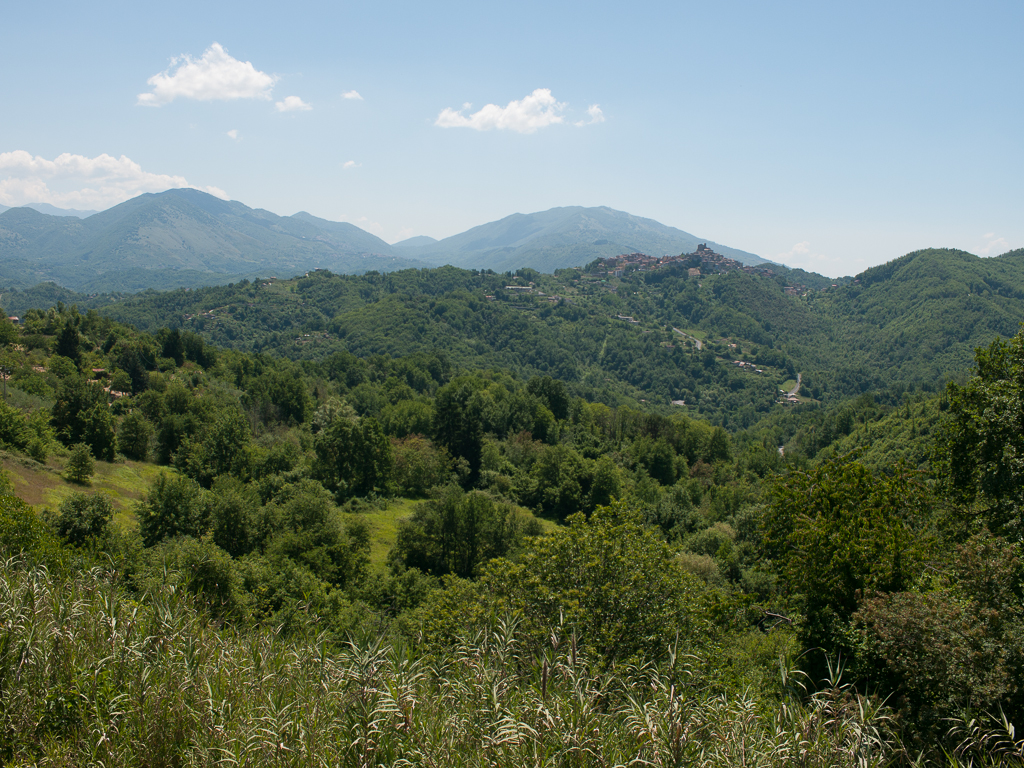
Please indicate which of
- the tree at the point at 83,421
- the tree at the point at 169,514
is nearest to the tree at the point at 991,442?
the tree at the point at 169,514

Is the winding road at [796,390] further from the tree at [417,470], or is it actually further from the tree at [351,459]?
the tree at [351,459]

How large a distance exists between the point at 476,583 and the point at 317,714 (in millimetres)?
15871

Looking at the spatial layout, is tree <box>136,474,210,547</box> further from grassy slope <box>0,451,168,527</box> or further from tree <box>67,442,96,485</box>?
tree <box>67,442,96,485</box>

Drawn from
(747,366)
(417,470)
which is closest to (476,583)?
(417,470)

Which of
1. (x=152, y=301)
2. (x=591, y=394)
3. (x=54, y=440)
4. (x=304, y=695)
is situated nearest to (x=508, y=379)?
(x=591, y=394)

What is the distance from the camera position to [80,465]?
33062 mm

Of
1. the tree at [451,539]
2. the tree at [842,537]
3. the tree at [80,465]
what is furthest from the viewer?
the tree at [451,539]

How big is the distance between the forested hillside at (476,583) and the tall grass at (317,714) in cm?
4

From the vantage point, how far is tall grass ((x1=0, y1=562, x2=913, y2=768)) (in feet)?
18.5

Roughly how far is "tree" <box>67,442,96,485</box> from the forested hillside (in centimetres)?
27

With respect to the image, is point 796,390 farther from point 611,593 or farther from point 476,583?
point 611,593

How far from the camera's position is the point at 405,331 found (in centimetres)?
15825

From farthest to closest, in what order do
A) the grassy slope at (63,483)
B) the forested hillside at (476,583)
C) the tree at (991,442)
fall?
the grassy slope at (63,483)
the tree at (991,442)
the forested hillside at (476,583)

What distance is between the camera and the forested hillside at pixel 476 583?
601cm
